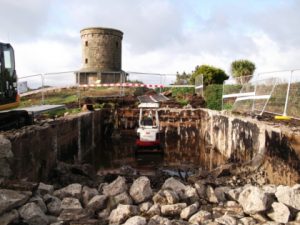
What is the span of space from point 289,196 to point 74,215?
3.86 metres

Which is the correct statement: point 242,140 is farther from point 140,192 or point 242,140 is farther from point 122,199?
point 122,199

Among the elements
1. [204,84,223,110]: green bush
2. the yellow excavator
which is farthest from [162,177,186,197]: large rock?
[204,84,223,110]: green bush

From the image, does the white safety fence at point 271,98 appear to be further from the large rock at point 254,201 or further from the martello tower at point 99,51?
the martello tower at point 99,51

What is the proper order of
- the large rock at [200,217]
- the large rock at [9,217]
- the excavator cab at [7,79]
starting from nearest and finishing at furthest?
the large rock at [9,217], the large rock at [200,217], the excavator cab at [7,79]

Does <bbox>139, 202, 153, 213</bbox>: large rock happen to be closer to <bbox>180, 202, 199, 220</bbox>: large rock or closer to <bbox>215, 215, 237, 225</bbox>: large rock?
<bbox>180, 202, 199, 220</bbox>: large rock

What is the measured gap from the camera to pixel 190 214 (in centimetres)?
674

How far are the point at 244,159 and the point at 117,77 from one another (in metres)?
21.4

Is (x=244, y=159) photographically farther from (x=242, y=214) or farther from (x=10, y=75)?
(x=10, y=75)

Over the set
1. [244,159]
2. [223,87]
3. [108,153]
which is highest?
[223,87]

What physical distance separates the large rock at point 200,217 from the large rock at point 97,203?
1.65 metres

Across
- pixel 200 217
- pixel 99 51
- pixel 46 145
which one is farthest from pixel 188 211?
pixel 99 51

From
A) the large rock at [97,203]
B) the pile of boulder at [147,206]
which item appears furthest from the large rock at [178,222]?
the large rock at [97,203]

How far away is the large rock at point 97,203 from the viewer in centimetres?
681

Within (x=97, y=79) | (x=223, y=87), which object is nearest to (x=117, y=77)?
(x=97, y=79)
